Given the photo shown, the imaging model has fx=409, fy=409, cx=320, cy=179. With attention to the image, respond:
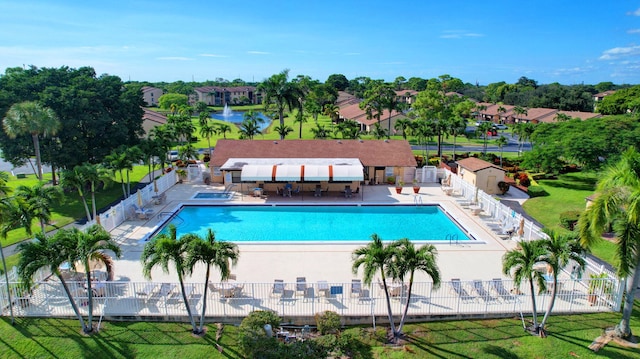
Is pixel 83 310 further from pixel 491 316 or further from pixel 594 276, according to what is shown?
pixel 594 276

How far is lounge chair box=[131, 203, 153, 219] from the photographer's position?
27609 mm

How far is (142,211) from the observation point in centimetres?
2775

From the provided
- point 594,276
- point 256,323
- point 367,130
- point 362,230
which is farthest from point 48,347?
point 367,130

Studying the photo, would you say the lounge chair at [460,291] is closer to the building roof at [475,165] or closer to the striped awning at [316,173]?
the striped awning at [316,173]

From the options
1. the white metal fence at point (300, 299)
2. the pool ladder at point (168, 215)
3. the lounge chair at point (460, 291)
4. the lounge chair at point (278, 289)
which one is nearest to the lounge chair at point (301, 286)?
the white metal fence at point (300, 299)

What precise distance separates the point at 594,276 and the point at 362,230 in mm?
13311

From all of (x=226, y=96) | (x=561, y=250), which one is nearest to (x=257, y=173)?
(x=561, y=250)

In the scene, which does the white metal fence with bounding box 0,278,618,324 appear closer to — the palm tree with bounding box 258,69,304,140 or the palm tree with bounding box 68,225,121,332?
the palm tree with bounding box 68,225,121,332

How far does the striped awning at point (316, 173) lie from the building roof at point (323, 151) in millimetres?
4728

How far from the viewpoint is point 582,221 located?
45.3ft

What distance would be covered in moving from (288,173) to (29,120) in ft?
63.6

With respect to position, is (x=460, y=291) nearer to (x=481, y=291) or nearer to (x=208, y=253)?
(x=481, y=291)

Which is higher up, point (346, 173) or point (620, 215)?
point (620, 215)

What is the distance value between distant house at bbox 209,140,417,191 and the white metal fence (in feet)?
54.2
